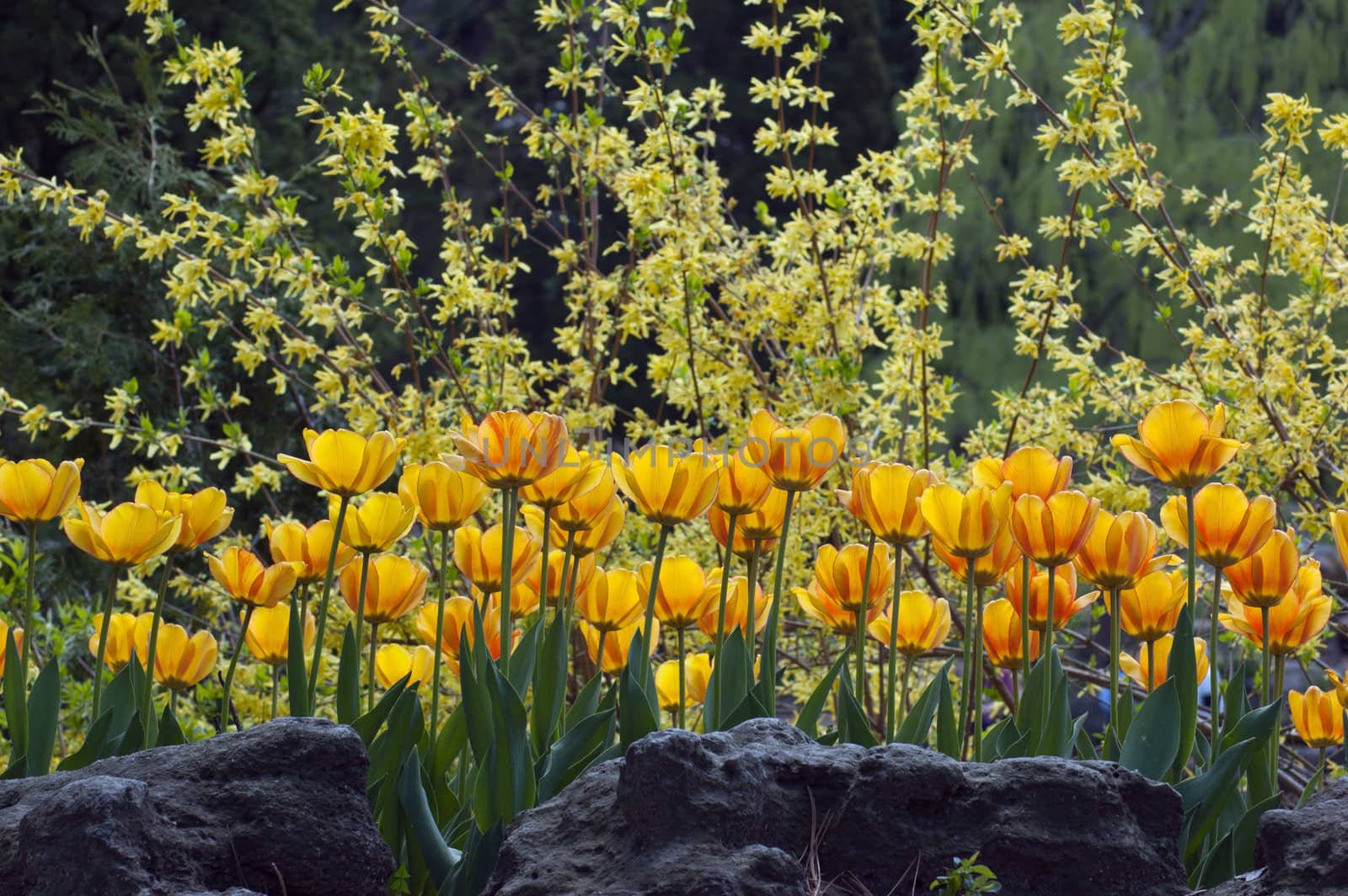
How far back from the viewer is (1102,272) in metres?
12.2

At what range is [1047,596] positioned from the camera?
161 cm

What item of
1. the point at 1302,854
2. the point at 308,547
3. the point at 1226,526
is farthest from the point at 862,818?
the point at 308,547

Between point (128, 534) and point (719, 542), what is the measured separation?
68 cm

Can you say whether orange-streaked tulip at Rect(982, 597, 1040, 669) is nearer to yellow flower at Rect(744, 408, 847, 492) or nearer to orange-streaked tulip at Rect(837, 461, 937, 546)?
orange-streaked tulip at Rect(837, 461, 937, 546)

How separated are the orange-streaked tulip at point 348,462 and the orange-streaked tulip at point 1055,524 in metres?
0.70

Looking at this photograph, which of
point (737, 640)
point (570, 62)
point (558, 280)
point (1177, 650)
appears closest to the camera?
point (1177, 650)

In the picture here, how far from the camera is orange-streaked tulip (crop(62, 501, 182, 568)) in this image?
1.55 m

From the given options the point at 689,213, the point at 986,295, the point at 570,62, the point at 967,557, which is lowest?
the point at 967,557

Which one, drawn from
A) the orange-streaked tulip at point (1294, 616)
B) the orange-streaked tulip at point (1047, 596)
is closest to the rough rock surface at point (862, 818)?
the orange-streaked tulip at point (1047, 596)

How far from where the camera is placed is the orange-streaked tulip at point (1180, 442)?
58.1 inches

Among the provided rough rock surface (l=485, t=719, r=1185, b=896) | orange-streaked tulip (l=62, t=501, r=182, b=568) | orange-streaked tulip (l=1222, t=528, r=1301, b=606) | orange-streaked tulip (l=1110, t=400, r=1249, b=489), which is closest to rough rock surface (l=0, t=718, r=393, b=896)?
rough rock surface (l=485, t=719, r=1185, b=896)

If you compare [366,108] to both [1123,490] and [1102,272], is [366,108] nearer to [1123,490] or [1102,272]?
[1123,490]

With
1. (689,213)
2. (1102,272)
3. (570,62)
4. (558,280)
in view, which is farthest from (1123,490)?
(558,280)

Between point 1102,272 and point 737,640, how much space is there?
1149 centimetres
